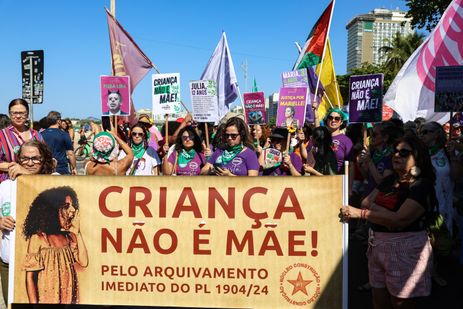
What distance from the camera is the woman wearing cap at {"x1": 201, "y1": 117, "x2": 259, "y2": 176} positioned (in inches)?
180

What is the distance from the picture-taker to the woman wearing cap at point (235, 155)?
458 centimetres

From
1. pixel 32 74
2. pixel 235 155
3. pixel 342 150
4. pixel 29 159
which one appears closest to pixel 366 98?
pixel 342 150

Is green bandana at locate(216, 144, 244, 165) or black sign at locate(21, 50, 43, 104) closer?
green bandana at locate(216, 144, 244, 165)

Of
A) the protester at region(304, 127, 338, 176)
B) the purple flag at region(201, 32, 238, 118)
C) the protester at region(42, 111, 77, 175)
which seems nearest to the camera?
the protester at region(304, 127, 338, 176)

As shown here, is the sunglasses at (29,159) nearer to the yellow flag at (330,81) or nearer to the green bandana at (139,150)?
the green bandana at (139,150)

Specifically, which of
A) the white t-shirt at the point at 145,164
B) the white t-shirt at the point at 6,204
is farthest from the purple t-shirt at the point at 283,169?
the white t-shirt at the point at 6,204

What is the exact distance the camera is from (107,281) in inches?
137

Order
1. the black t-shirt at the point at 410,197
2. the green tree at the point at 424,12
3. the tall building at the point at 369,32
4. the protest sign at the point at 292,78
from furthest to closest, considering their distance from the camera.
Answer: the tall building at the point at 369,32
the green tree at the point at 424,12
the protest sign at the point at 292,78
the black t-shirt at the point at 410,197

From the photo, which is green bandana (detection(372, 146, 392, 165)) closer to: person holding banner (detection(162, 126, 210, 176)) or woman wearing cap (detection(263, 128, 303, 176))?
woman wearing cap (detection(263, 128, 303, 176))

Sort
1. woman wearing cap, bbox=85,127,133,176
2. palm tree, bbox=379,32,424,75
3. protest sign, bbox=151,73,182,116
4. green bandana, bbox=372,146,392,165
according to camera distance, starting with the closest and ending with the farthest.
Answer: woman wearing cap, bbox=85,127,133,176 < green bandana, bbox=372,146,392,165 < protest sign, bbox=151,73,182,116 < palm tree, bbox=379,32,424,75

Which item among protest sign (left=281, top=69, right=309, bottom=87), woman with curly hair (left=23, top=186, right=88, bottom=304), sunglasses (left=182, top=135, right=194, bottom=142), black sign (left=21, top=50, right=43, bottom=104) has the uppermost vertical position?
black sign (left=21, top=50, right=43, bottom=104)

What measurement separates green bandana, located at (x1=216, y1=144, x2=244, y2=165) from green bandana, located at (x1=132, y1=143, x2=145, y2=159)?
5.10 feet

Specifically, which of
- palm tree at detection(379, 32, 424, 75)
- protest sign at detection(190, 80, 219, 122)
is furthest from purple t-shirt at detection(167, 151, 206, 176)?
palm tree at detection(379, 32, 424, 75)

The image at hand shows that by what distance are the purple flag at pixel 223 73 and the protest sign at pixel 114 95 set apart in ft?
7.77
